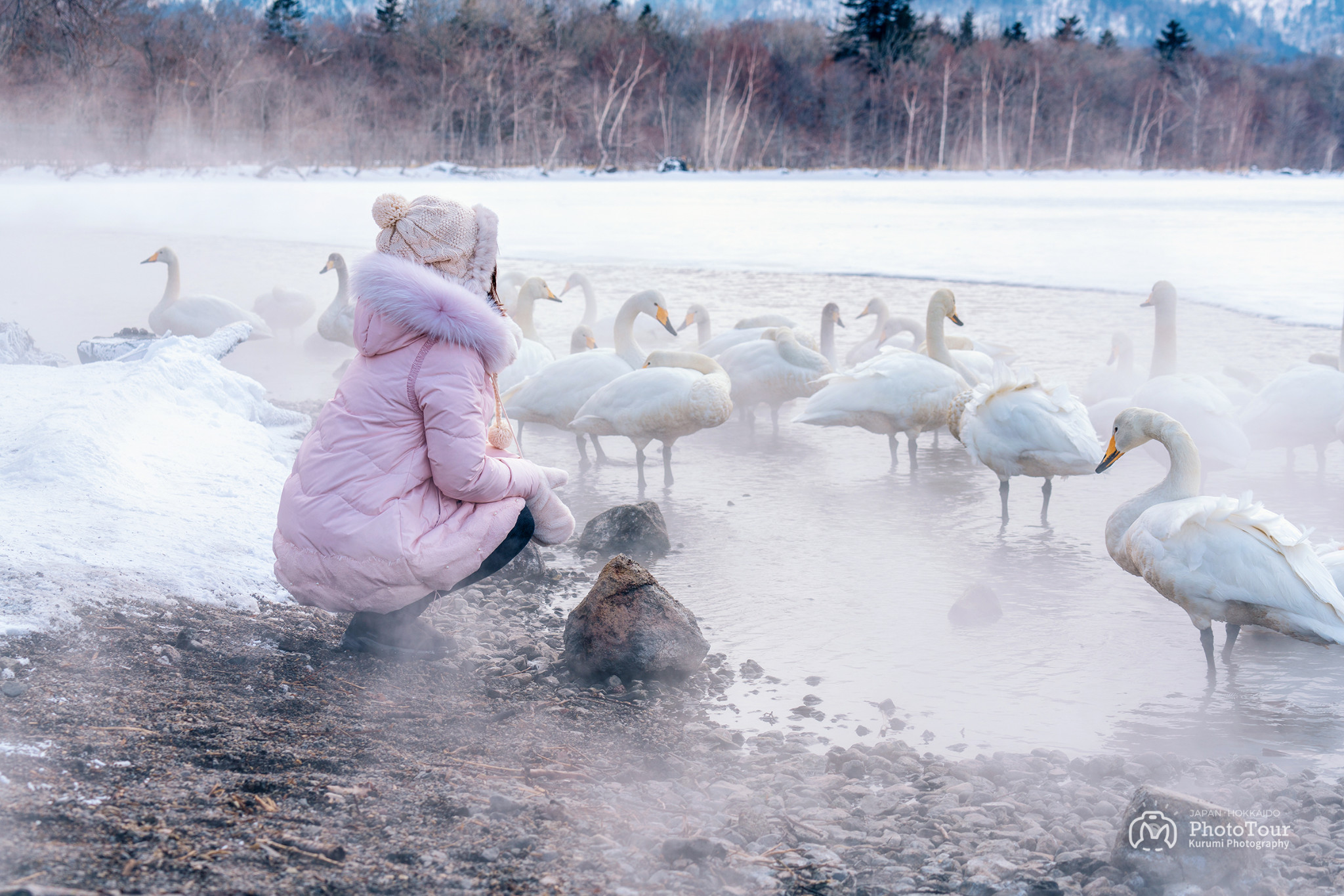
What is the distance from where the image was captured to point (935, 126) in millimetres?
59750

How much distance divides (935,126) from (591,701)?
61.0m

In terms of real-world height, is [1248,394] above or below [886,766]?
above

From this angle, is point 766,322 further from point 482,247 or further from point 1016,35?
point 1016,35

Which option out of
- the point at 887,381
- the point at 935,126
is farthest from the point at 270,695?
the point at 935,126

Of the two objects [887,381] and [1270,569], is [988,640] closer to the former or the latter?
[1270,569]

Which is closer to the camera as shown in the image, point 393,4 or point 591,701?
point 591,701

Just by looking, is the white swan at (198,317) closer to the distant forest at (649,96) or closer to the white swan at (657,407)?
the white swan at (657,407)

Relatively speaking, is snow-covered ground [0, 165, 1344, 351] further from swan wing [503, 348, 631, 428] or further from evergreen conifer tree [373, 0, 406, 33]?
evergreen conifer tree [373, 0, 406, 33]

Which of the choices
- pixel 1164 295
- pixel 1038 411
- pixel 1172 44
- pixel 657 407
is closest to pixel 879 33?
pixel 1172 44

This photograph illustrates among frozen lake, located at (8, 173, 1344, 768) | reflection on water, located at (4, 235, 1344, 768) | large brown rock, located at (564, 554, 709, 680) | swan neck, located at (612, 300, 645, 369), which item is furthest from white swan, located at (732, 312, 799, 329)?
large brown rock, located at (564, 554, 709, 680)

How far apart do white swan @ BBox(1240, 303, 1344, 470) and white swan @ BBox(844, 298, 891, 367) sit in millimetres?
3356

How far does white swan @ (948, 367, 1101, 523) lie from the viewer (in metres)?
5.12

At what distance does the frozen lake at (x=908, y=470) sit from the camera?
3.49 metres

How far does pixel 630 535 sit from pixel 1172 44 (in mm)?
79079
